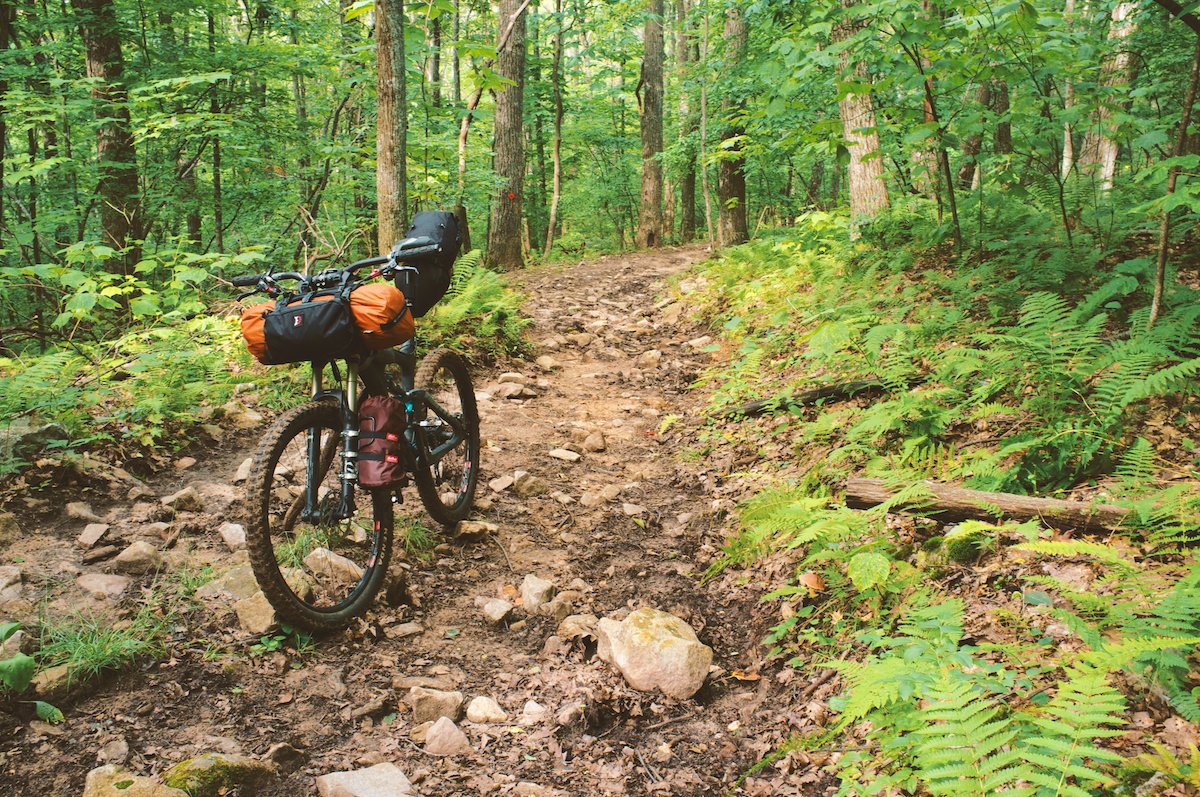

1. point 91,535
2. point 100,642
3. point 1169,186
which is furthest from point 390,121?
point 1169,186

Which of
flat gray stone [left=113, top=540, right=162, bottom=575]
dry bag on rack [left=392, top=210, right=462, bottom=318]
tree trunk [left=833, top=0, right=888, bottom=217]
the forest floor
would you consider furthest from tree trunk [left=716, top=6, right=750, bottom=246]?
flat gray stone [left=113, top=540, right=162, bottom=575]

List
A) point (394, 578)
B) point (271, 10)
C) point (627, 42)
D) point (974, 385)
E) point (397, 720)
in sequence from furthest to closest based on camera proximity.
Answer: point (627, 42) → point (271, 10) → point (974, 385) → point (394, 578) → point (397, 720)

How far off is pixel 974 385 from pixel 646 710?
9.59 ft

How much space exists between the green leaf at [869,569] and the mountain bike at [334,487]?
2219 millimetres

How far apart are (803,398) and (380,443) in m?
3.26

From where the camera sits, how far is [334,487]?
3.41 meters

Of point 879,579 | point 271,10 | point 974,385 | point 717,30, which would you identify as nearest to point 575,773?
point 879,579

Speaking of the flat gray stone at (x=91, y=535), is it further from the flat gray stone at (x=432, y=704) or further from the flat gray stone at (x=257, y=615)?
the flat gray stone at (x=432, y=704)

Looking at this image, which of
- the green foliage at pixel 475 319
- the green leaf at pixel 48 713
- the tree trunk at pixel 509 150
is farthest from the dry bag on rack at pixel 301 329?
the tree trunk at pixel 509 150

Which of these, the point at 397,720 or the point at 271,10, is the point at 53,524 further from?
the point at 271,10

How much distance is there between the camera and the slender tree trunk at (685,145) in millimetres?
14344

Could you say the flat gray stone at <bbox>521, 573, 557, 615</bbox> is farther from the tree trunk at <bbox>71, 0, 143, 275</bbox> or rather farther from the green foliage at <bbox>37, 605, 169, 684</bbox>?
the tree trunk at <bbox>71, 0, 143, 275</bbox>

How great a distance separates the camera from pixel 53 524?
372 cm

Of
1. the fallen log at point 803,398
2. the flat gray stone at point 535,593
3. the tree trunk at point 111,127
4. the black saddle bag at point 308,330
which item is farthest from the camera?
the tree trunk at point 111,127
